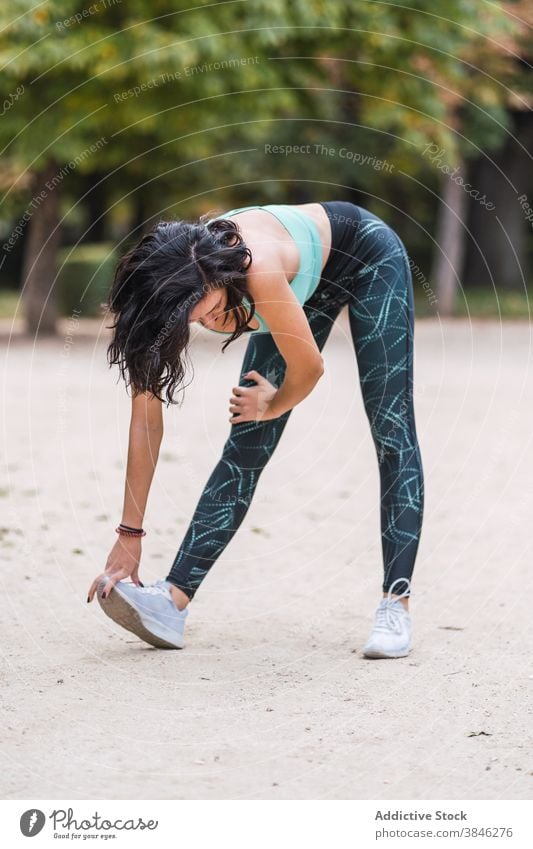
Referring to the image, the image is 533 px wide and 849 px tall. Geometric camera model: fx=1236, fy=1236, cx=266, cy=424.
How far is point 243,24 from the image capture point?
13.8 meters

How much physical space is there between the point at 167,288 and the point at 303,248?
0.57 meters

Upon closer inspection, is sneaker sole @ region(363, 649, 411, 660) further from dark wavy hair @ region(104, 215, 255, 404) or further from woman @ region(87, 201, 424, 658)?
dark wavy hair @ region(104, 215, 255, 404)

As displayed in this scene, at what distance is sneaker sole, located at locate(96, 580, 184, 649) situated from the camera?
4016 mm

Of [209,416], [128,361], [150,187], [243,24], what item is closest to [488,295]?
[150,187]

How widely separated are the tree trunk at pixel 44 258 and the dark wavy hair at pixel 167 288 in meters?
13.3

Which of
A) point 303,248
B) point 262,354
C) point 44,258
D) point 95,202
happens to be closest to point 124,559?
point 262,354

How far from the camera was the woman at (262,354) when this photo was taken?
3555 millimetres

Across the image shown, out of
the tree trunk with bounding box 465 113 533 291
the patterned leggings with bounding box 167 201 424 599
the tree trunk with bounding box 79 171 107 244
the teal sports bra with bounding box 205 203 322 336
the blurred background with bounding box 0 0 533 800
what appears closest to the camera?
the blurred background with bounding box 0 0 533 800

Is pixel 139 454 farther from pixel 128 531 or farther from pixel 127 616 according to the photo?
pixel 127 616

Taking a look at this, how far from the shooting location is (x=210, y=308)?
141 inches

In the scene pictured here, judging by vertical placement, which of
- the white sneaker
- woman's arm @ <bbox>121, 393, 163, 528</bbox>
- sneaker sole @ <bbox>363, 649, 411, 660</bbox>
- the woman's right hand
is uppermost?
woman's arm @ <bbox>121, 393, 163, 528</bbox>

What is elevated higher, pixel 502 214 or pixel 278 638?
pixel 502 214

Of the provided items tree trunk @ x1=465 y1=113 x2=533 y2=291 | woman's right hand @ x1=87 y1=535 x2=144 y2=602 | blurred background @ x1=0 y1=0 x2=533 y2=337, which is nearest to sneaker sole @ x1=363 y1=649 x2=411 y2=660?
woman's right hand @ x1=87 y1=535 x2=144 y2=602

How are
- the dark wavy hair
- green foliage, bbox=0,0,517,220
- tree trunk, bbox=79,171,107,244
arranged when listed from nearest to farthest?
the dark wavy hair, green foliage, bbox=0,0,517,220, tree trunk, bbox=79,171,107,244
